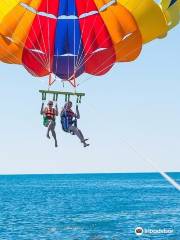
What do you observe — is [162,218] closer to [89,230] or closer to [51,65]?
[89,230]

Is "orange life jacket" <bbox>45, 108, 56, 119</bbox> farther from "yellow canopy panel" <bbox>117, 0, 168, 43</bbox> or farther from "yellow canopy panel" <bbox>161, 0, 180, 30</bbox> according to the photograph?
"yellow canopy panel" <bbox>161, 0, 180, 30</bbox>

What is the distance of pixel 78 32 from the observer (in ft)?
69.4

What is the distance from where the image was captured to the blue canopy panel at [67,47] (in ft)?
69.4

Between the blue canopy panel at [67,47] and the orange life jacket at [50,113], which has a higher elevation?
the blue canopy panel at [67,47]

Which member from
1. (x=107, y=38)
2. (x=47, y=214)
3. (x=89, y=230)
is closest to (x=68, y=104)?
(x=107, y=38)

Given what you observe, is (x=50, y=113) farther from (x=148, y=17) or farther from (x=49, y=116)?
(x=148, y=17)

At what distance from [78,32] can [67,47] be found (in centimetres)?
72

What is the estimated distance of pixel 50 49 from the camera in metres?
21.4

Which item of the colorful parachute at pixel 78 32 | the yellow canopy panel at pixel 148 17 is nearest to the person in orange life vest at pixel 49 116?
the colorful parachute at pixel 78 32

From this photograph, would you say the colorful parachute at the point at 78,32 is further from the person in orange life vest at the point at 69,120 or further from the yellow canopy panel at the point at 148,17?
the person in orange life vest at the point at 69,120

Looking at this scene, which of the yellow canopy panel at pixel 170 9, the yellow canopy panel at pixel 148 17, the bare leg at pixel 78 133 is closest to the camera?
the bare leg at pixel 78 133

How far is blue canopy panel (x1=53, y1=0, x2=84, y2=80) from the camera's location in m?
21.2

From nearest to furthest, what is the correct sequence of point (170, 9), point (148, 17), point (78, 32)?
point (148, 17) → point (170, 9) → point (78, 32)

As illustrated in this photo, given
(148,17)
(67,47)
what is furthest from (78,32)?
(148,17)
